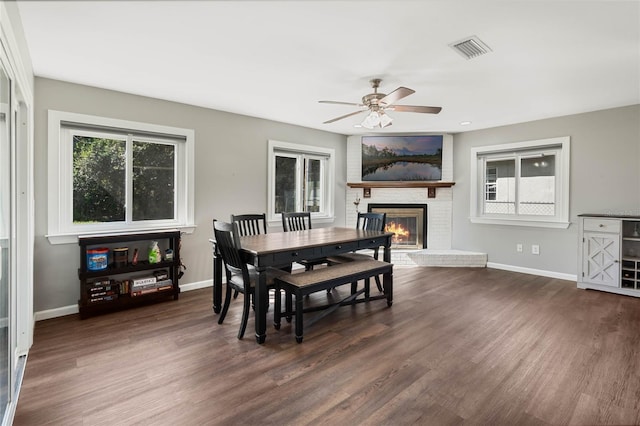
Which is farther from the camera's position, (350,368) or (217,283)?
(217,283)

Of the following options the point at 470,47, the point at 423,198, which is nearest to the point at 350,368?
the point at 470,47

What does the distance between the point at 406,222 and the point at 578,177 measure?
8.28 feet

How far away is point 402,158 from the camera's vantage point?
18.6 feet

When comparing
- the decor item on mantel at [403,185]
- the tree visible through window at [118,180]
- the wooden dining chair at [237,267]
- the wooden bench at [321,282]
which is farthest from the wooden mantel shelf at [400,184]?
the wooden dining chair at [237,267]

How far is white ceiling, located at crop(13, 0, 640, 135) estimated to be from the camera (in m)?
1.99

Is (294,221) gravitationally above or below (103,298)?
above

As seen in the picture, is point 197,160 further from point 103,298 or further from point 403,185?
point 403,185

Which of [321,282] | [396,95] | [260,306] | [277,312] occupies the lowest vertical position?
[277,312]

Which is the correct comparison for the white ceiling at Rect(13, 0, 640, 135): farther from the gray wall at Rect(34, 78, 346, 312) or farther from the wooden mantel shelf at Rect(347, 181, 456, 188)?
the wooden mantel shelf at Rect(347, 181, 456, 188)

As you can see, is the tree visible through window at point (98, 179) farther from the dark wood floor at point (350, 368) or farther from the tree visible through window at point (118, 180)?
the dark wood floor at point (350, 368)

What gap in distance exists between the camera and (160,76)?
3021 millimetres

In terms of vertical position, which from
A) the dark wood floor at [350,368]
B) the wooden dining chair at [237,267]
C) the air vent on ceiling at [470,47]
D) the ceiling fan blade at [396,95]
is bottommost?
the dark wood floor at [350,368]

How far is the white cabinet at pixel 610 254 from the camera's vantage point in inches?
151

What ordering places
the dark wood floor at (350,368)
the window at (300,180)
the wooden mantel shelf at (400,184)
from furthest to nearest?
the wooden mantel shelf at (400,184) < the window at (300,180) < the dark wood floor at (350,368)
